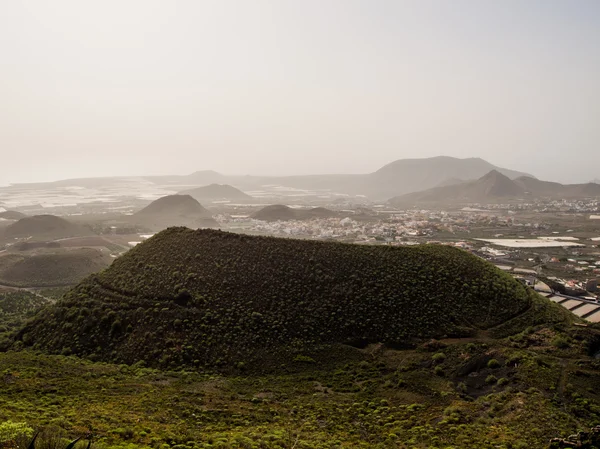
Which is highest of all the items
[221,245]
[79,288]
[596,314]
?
[221,245]

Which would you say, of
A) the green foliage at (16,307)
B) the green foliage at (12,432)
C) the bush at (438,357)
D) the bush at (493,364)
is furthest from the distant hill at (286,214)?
the green foliage at (12,432)

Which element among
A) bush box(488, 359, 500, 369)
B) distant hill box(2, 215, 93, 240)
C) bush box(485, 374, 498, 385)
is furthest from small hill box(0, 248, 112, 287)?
bush box(485, 374, 498, 385)

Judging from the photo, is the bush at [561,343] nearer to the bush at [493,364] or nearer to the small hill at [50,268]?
the bush at [493,364]

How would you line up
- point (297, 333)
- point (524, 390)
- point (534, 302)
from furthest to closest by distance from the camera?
point (534, 302) < point (297, 333) < point (524, 390)

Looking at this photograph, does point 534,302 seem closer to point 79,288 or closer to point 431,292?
point 431,292

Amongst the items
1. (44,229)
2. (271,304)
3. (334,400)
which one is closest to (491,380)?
(334,400)

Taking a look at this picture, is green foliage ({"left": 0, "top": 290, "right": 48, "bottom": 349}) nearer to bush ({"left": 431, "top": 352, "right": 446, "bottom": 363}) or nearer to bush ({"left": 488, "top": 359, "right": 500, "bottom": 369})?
bush ({"left": 431, "top": 352, "right": 446, "bottom": 363})

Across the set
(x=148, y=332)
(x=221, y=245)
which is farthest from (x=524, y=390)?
(x=221, y=245)
